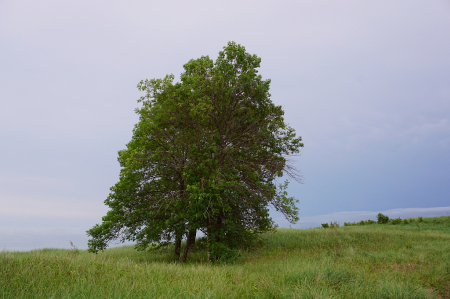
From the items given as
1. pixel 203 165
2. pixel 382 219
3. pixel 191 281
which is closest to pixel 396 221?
pixel 382 219

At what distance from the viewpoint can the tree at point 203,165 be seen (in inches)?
555

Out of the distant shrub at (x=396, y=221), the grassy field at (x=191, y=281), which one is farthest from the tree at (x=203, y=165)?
the distant shrub at (x=396, y=221)

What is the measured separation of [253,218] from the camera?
597 inches

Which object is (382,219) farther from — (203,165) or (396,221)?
(203,165)

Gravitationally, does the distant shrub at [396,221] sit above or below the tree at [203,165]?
below

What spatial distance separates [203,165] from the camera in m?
13.8

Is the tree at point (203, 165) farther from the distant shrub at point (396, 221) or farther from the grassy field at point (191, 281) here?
the distant shrub at point (396, 221)

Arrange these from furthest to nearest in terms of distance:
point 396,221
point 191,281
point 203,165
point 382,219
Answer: point 382,219
point 396,221
point 203,165
point 191,281

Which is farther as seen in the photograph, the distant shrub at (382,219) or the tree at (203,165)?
the distant shrub at (382,219)

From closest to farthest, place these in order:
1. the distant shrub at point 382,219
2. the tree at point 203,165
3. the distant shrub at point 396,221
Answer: the tree at point 203,165 → the distant shrub at point 396,221 → the distant shrub at point 382,219

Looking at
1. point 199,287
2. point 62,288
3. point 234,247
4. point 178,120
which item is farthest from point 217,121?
point 62,288

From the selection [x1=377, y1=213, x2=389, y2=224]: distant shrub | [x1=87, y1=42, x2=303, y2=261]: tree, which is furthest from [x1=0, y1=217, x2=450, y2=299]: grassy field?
[x1=377, y1=213, x2=389, y2=224]: distant shrub

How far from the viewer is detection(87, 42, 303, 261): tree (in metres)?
14.1

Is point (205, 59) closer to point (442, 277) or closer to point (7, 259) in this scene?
point (7, 259)
